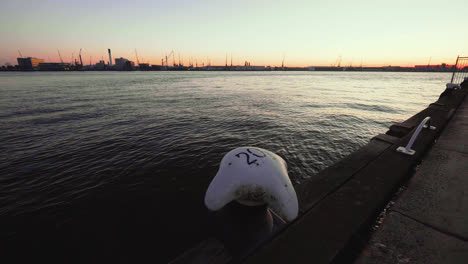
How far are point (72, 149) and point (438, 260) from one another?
39.6 ft

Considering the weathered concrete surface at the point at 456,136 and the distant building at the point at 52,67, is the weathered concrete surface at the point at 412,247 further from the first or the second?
the distant building at the point at 52,67

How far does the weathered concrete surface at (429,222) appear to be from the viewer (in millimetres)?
1922

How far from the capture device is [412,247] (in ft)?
6.58

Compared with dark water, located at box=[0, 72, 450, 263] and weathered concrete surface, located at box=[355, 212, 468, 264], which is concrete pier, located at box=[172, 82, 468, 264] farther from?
dark water, located at box=[0, 72, 450, 263]

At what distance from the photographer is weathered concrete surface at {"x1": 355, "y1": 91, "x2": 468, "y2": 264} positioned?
192cm

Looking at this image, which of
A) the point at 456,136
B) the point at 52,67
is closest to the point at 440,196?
the point at 456,136

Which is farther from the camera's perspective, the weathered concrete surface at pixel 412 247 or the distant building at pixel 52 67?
the distant building at pixel 52 67

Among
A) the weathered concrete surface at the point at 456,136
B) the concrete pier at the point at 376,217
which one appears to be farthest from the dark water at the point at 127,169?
the weathered concrete surface at the point at 456,136

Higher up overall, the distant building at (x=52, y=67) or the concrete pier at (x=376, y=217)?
the distant building at (x=52, y=67)

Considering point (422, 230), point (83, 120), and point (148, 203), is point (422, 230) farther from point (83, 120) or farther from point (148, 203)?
point (83, 120)

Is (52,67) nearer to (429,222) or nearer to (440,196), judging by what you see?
(429,222)

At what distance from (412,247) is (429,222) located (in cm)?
64

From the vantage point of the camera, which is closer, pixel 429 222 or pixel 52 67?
pixel 429 222

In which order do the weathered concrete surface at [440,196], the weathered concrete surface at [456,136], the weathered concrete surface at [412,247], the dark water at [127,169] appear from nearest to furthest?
the weathered concrete surface at [412,247] → the weathered concrete surface at [440,196] → the dark water at [127,169] → the weathered concrete surface at [456,136]
